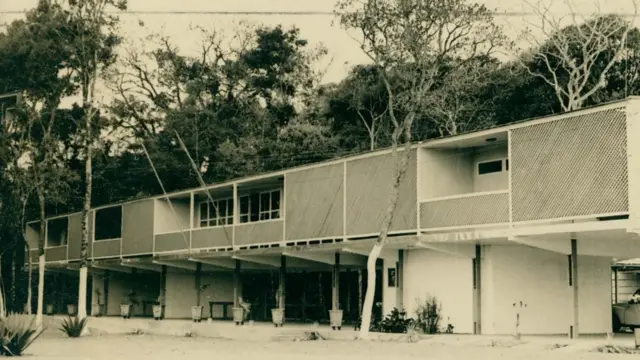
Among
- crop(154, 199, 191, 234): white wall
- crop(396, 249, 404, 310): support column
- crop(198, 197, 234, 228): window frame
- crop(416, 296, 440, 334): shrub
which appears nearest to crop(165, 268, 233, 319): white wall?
crop(154, 199, 191, 234): white wall

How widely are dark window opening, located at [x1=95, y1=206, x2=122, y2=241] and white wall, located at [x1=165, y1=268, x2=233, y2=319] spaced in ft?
39.9

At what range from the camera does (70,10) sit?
40.8m

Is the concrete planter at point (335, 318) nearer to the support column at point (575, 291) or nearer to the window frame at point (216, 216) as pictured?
the support column at point (575, 291)

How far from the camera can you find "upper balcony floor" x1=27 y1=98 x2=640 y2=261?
19625 millimetres

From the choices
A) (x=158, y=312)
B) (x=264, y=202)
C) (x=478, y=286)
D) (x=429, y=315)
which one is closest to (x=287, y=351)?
(x=429, y=315)

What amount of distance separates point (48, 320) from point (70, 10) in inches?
598

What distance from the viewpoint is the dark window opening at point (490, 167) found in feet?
82.7

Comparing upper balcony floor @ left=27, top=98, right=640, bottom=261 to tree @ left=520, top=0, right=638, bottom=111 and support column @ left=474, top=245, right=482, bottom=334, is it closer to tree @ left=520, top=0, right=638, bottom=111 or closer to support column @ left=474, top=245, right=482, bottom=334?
support column @ left=474, top=245, right=482, bottom=334

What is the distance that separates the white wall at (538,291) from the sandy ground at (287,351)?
9.45 feet

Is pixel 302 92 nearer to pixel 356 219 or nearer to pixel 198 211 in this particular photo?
pixel 198 211

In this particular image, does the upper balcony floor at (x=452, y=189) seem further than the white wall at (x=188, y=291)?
No

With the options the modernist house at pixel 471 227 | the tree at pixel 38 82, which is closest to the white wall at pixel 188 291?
the modernist house at pixel 471 227

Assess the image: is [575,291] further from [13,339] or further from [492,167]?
[13,339]

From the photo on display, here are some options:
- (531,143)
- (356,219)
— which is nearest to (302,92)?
(356,219)
